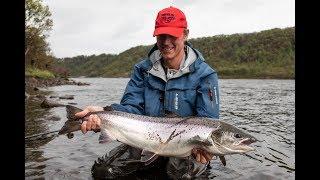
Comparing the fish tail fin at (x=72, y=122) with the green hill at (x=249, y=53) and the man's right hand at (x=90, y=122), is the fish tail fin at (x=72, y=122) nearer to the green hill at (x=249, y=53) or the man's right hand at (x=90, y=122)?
the man's right hand at (x=90, y=122)

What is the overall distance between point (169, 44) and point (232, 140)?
74.6 inches

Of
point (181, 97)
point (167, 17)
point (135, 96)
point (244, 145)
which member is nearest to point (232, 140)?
point (244, 145)

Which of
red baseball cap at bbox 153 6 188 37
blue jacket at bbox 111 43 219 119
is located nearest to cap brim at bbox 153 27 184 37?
red baseball cap at bbox 153 6 188 37

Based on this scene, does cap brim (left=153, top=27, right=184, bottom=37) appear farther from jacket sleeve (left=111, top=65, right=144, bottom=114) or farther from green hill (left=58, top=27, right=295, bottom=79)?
green hill (left=58, top=27, right=295, bottom=79)

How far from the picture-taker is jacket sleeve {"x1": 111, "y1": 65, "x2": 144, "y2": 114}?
20.5 ft


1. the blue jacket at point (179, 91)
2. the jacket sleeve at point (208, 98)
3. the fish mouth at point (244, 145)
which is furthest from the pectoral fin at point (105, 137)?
the fish mouth at point (244, 145)

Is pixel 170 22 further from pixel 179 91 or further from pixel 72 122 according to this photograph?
pixel 72 122

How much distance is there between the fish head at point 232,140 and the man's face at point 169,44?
5.40 ft

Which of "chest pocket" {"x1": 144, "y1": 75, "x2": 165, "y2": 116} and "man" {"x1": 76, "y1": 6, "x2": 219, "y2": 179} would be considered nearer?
"man" {"x1": 76, "y1": 6, "x2": 219, "y2": 179}

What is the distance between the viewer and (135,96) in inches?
254

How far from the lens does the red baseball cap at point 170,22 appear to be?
5676mm
